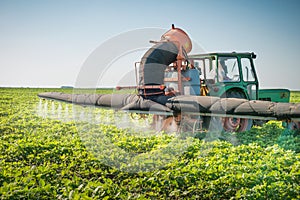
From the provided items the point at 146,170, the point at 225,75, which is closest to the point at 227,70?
the point at 225,75

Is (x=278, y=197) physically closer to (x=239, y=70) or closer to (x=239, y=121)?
(x=239, y=121)

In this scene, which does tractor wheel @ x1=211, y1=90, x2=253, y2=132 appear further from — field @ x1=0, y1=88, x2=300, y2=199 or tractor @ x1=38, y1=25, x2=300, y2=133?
field @ x1=0, y1=88, x2=300, y2=199

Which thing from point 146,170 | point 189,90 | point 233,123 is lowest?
point 146,170

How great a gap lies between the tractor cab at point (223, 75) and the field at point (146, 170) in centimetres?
190

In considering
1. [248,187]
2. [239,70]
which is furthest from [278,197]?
[239,70]

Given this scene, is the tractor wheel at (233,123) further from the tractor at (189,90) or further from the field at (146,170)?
the field at (146,170)

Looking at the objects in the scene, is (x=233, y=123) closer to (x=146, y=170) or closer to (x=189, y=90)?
(x=189, y=90)

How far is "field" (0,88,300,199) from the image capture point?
4441mm

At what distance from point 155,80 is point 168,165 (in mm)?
3719

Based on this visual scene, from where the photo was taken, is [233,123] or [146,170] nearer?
[146,170]

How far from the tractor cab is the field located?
190 centimetres

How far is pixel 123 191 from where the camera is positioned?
4.58 m

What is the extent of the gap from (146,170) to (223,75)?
5277mm

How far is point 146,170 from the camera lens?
5.51 m
